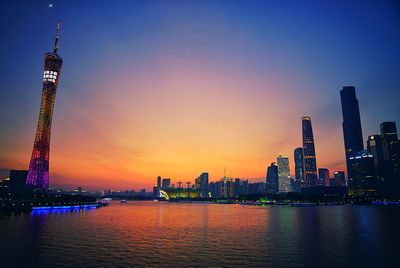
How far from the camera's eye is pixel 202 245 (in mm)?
49812

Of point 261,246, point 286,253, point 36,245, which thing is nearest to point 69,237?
point 36,245

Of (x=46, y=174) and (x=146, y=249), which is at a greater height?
(x=46, y=174)

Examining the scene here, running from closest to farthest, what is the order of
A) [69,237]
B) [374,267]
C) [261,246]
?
[374,267] < [261,246] < [69,237]

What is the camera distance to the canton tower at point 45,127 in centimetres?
15425

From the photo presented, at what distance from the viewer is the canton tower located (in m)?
154

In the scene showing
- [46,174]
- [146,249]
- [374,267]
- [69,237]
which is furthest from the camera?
[46,174]

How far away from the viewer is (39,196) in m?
172

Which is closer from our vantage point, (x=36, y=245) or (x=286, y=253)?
(x=286, y=253)

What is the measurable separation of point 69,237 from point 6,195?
143 meters

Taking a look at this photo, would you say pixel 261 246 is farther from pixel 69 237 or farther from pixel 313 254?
pixel 69 237

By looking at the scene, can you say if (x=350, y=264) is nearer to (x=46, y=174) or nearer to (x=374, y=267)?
(x=374, y=267)

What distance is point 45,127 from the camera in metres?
154

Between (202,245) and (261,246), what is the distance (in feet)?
31.3

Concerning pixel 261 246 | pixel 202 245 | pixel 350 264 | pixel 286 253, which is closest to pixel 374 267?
pixel 350 264
